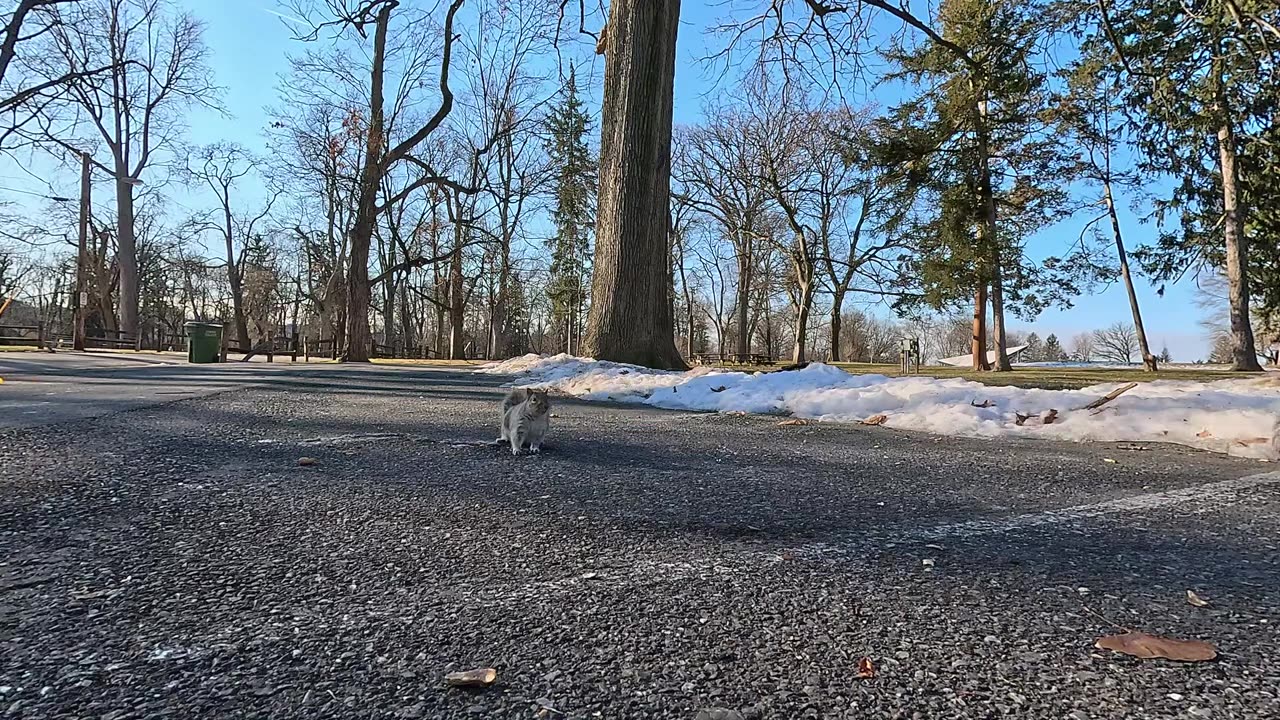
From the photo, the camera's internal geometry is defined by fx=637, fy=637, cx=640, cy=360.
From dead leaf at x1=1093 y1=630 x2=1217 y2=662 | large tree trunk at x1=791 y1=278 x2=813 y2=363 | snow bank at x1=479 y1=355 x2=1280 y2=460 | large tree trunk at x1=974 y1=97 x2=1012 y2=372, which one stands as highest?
large tree trunk at x1=974 y1=97 x2=1012 y2=372

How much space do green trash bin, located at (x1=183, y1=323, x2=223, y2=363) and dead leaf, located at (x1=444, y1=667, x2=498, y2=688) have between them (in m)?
15.9

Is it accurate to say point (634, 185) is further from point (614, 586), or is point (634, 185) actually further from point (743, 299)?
point (743, 299)

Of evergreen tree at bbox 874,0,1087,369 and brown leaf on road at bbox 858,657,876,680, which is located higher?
evergreen tree at bbox 874,0,1087,369

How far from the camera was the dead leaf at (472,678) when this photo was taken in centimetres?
88

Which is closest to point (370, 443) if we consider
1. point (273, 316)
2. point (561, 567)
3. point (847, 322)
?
point (561, 567)

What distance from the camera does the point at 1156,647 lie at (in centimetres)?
101

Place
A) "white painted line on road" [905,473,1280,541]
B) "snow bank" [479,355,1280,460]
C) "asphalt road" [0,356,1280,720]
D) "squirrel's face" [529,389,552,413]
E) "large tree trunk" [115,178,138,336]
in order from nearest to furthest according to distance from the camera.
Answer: "asphalt road" [0,356,1280,720], "white painted line on road" [905,473,1280,541], "squirrel's face" [529,389,552,413], "snow bank" [479,355,1280,460], "large tree trunk" [115,178,138,336]

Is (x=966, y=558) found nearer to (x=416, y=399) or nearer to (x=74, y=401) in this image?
(x=416, y=399)

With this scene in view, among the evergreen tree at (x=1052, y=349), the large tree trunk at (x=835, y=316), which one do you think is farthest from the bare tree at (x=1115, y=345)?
the large tree trunk at (x=835, y=316)

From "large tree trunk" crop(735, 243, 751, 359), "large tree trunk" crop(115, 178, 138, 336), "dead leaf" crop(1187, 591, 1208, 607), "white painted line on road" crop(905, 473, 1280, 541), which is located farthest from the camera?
"large tree trunk" crop(735, 243, 751, 359)

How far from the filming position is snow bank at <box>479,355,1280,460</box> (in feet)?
11.4

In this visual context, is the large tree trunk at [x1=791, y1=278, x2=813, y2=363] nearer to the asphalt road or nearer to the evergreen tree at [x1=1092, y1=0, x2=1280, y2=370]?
the evergreen tree at [x1=1092, y1=0, x2=1280, y2=370]

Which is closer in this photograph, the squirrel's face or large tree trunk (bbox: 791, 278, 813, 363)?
the squirrel's face

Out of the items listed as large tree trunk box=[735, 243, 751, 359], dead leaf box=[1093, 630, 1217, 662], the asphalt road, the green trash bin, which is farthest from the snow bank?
large tree trunk box=[735, 243, 751, 359]
